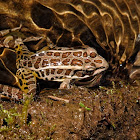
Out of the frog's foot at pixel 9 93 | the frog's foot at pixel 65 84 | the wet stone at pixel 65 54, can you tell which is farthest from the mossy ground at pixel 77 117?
the wet stone at pixel 65 54

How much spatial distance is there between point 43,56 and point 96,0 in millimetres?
2115

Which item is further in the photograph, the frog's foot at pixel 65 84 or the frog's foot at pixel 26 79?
the frog's foot at pixel 65 84

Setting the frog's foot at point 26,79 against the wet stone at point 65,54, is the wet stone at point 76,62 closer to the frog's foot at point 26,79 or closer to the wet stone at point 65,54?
the wet stone at point 65,54

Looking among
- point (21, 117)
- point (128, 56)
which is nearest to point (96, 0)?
point (128, 56)

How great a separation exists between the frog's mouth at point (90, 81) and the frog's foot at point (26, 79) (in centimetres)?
120

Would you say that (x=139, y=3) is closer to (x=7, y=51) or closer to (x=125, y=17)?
(x=125, y=17)

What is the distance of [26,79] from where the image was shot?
14.6 ft

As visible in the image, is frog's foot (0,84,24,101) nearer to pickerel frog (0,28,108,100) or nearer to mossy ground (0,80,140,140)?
pickerel frog (0,28,108,100)

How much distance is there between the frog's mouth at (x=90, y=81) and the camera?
4.66 meters

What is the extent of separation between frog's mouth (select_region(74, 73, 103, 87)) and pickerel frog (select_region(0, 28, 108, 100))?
0.13m

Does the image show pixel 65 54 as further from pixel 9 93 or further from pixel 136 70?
pixel 136 70

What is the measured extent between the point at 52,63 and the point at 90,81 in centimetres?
117

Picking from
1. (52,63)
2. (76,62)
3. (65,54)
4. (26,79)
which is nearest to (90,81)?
(76,62)

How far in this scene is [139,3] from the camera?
504cm
